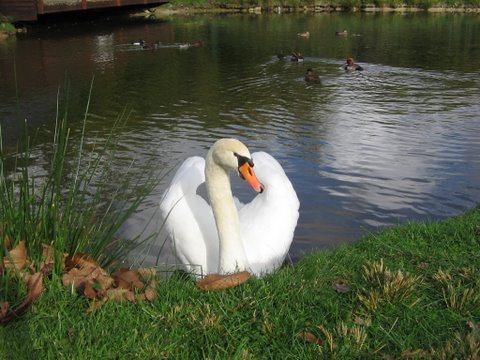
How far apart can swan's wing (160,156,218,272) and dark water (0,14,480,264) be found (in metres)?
1.42

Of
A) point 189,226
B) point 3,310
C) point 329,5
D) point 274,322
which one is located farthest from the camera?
point 329,5

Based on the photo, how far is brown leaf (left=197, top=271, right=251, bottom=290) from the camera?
3.82 meters

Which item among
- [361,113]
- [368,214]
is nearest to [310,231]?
[368,214]

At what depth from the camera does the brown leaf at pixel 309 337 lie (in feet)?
10.6

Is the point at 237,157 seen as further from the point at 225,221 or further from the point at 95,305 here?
the point at 95,305

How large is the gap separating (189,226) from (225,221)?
0.60 meters

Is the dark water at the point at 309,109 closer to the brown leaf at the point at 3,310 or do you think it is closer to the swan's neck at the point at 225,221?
the brown leaf at the point at 3,310

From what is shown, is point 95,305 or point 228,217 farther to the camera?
point 228,217

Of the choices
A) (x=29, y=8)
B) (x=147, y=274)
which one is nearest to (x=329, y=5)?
(x=29, y=8)

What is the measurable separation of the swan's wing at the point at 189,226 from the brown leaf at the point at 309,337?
6.22 feet

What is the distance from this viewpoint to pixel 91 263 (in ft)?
12.8

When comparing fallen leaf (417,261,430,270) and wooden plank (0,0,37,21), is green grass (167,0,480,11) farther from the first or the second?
fallen leaf (417,261,430,270)

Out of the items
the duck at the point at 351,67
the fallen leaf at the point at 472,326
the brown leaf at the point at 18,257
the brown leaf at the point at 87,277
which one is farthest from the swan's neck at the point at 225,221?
the duck at the point at 351,67

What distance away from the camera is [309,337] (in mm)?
3277
